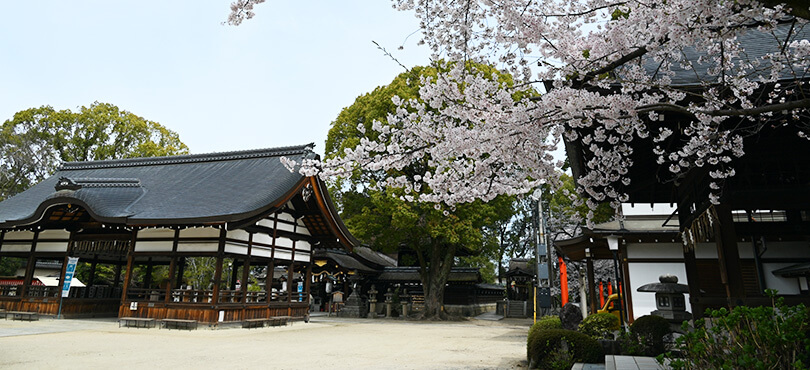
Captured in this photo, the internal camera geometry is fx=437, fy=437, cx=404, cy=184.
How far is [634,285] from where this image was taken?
37.8ft

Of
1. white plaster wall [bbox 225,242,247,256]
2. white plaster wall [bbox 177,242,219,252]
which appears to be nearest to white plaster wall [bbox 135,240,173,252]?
white plaster wall [bbox 177,242,219,252]

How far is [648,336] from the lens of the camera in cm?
641

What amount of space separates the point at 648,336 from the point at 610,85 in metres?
4.42

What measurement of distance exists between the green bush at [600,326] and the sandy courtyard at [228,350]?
4.15 feet

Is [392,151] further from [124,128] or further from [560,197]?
[124,128]

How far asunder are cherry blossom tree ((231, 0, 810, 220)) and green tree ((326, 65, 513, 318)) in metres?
12.3

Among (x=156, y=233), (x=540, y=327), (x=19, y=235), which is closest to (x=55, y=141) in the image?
(x=19, y=235)

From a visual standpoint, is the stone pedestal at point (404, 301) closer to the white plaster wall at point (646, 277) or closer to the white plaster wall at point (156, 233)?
the white plaster wall at point (646, 277)

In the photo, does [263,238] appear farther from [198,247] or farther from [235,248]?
[198,247]

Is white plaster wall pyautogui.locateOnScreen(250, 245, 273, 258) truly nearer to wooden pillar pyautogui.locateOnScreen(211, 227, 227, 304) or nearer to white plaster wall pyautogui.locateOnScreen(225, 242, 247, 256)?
white plaster wall pyautogui.locateOnScreen(225, 242, 247, 256)

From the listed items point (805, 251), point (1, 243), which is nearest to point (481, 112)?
point (805, 251)

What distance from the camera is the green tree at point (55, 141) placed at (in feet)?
78.9

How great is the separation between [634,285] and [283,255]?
1044cm

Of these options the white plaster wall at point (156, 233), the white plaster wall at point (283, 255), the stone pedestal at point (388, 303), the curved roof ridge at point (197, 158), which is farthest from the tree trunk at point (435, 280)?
the white plaster wall at point (156, 233)
